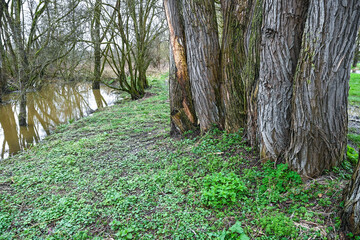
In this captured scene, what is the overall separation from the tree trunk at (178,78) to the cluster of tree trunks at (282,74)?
345 mm

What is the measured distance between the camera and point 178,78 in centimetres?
513

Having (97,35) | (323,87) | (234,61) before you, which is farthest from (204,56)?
(97,35)

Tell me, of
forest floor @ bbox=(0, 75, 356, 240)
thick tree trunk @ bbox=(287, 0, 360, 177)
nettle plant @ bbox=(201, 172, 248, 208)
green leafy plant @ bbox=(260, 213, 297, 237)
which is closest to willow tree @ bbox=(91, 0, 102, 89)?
forest floor @ bbox=(0, 75, 356, 240)

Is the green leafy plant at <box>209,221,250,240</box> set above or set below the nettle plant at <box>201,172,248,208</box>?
below

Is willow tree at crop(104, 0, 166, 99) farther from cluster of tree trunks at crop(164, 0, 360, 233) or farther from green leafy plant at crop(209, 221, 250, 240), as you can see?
green leafy plant at crop(209, 221, 250, 240)

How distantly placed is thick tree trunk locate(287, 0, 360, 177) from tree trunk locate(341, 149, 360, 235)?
0.67 meters

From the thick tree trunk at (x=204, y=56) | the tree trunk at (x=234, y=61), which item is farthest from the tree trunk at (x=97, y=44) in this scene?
the tree trunk at (x=234, y=61)

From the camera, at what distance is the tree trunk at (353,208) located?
2143mm

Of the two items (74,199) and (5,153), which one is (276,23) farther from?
(5,153)

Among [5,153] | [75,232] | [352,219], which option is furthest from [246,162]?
[5,153]

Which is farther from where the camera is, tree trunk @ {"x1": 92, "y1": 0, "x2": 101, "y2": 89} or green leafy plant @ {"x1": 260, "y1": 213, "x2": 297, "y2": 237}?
tree trunk @ {"x1": 92, "y1": 0, "x2": 101, "y2": 89}

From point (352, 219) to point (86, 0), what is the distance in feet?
39.5

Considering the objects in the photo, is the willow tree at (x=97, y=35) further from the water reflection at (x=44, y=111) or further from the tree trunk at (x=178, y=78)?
the tree trunk at (x=178, y=78)

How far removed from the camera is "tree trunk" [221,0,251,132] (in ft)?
13.0
